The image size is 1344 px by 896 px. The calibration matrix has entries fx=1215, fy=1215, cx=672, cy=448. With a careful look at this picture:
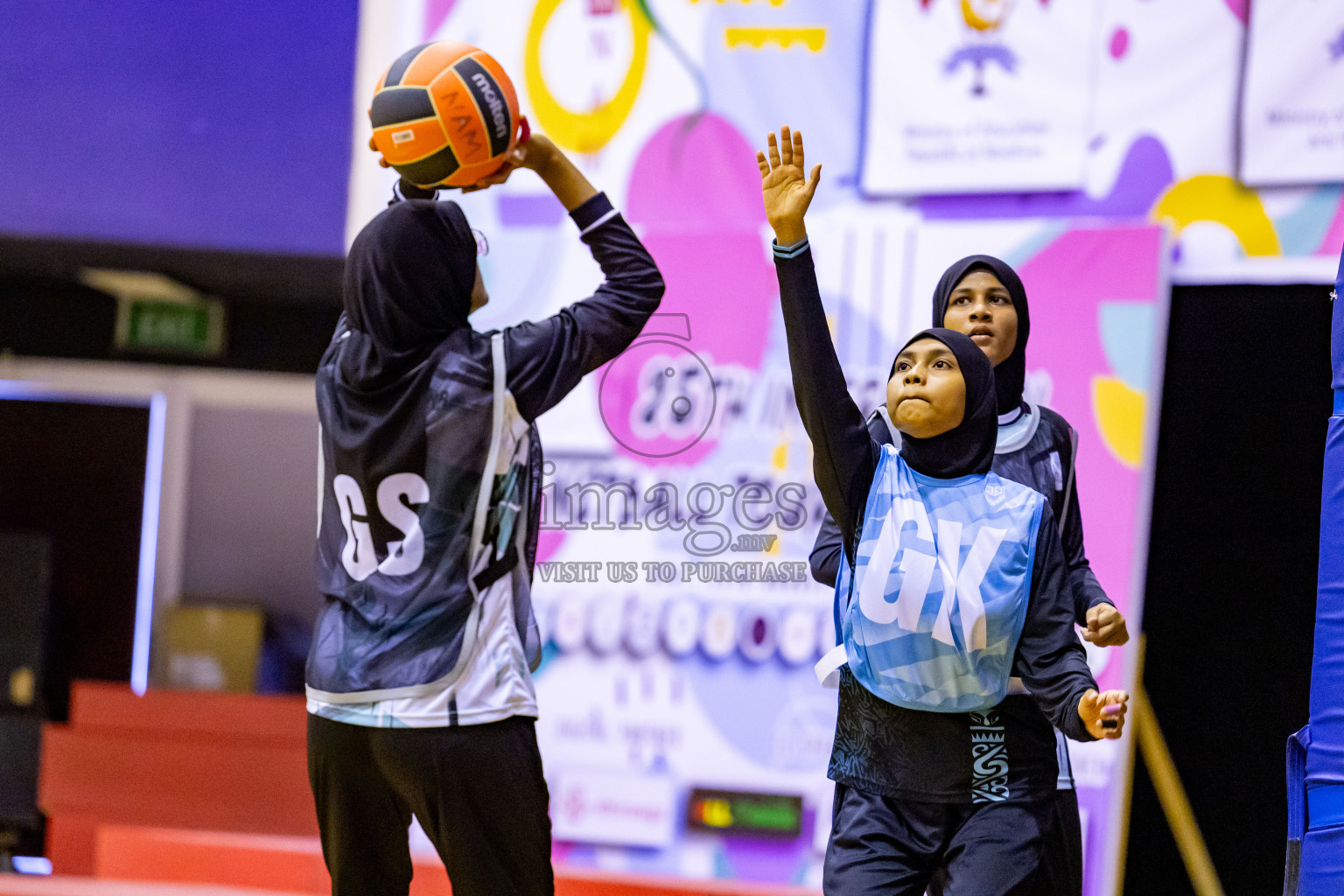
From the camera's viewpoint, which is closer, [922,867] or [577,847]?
[922,867]

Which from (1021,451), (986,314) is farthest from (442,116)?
(1021,451)

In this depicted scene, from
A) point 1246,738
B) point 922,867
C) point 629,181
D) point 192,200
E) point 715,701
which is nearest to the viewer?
point 922,867

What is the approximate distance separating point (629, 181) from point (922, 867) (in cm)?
278

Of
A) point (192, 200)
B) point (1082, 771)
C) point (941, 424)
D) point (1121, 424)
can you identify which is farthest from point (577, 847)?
point (192, 200)

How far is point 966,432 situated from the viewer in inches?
78.6

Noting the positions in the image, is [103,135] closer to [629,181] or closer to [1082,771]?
[629,181]

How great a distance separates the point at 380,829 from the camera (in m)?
2.12

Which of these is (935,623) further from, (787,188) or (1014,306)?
(1014,306)

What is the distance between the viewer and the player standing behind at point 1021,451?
2.00 metres

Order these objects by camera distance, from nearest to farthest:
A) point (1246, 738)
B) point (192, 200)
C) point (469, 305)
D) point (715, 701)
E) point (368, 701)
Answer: point (368, 701), point (469, 305), point (1246, 738), point (715, 701), point (192, 200)

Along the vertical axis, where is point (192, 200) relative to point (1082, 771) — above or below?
above

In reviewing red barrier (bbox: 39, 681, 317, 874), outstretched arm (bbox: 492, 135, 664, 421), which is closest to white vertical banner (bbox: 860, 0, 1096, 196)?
outstretched arm (bbox: 492, 135, 664, 421)

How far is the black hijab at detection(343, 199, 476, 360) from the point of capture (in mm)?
2051

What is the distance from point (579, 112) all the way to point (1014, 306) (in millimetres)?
2217
